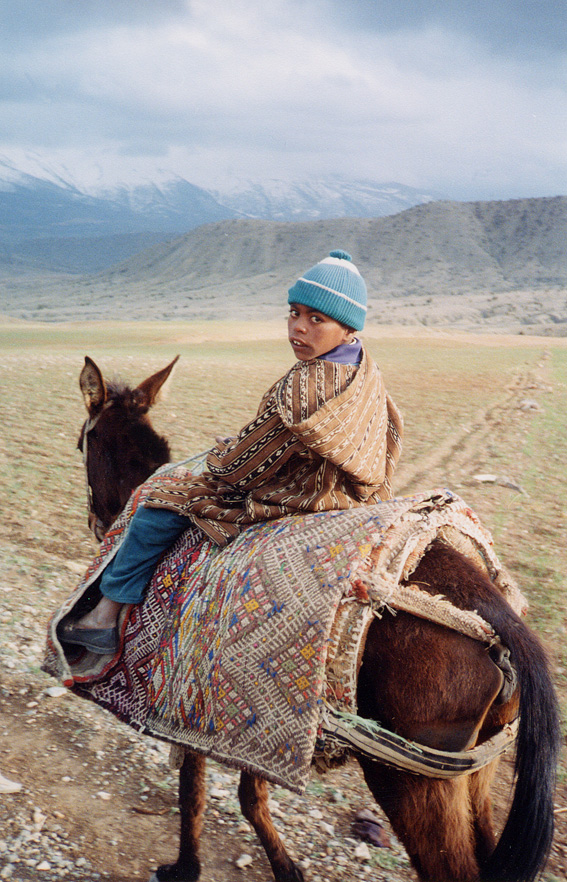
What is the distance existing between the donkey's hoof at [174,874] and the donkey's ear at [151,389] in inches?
90.8

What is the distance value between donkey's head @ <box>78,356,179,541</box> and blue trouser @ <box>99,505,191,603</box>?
0.67 m

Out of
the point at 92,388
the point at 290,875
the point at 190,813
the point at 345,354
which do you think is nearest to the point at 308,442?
the point at 345,354

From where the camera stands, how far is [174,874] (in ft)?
10.6

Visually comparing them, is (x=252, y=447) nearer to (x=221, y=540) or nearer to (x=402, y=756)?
(x=221, y=540)

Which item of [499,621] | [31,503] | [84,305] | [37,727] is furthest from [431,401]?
[84,305]

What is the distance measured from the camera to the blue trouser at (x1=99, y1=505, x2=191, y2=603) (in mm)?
2984

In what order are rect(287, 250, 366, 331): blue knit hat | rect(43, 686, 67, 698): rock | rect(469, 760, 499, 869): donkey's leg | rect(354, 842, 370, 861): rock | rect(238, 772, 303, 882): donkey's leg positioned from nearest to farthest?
rect(469, 760, 499, 869): donkey's leg < rect(287, 250, 366, 331): blue knit hat < rect(238, 772, 303, 882): donkey's leg < rect(354, 842, 370, 861): rock < rect(43, 686, 67, 698): rock

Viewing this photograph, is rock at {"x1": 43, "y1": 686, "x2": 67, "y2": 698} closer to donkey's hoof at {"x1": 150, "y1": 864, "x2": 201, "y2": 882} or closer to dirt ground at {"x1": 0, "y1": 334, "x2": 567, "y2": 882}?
dirt ground at {"x1": 0, "y1": 334, "x2": 567, "y2": 882}

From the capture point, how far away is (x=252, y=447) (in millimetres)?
2656

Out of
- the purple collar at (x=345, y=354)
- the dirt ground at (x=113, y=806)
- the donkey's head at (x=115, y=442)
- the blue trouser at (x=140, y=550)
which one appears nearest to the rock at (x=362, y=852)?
the dirt ground at (x=113, y=806)

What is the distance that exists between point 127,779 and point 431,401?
13.7 m

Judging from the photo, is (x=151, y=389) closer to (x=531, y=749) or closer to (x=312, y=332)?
(x=312, y=332)

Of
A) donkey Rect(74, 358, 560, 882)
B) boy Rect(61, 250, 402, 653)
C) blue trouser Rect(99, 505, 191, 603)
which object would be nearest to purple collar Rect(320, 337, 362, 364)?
boy Rect(61, 250, 402, 653)

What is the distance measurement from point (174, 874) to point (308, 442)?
2248 mm
